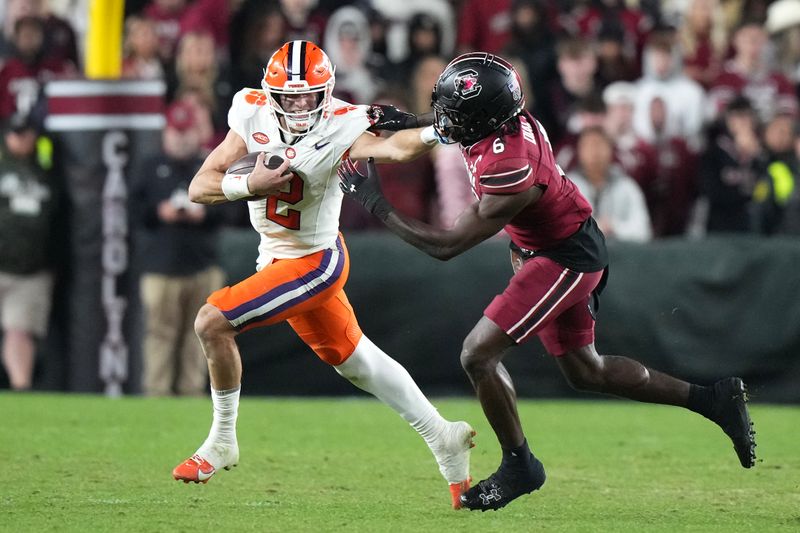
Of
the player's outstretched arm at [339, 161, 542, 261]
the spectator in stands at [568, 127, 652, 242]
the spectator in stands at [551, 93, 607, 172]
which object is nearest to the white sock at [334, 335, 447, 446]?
the player's outstretched arm at [339, 161, 542, 261]

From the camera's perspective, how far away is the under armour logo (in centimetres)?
616

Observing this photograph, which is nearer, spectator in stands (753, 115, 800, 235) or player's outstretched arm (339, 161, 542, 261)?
player's outstretched arm (339, 161, 542, 261)

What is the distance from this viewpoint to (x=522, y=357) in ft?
34.4

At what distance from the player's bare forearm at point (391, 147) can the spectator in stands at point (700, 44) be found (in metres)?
6.34

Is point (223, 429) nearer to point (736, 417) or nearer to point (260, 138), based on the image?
point (260, 138)

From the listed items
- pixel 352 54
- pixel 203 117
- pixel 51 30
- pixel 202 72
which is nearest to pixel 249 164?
pixel 203 117

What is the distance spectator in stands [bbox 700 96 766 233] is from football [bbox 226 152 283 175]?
18.8ft

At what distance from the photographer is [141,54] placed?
11766 mm

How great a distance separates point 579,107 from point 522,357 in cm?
227

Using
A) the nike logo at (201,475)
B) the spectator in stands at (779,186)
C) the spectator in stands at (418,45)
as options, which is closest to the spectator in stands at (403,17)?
the spectator in stands at (418,45)

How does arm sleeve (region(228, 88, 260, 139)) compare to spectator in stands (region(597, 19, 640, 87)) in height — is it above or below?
above

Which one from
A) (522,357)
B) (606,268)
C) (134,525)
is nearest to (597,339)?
(522,357)

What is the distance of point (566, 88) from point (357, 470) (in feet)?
17.7

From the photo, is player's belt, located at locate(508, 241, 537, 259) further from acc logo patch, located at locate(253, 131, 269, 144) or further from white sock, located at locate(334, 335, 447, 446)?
acc logo patch, located at locate(253, 131, 269, 144)
